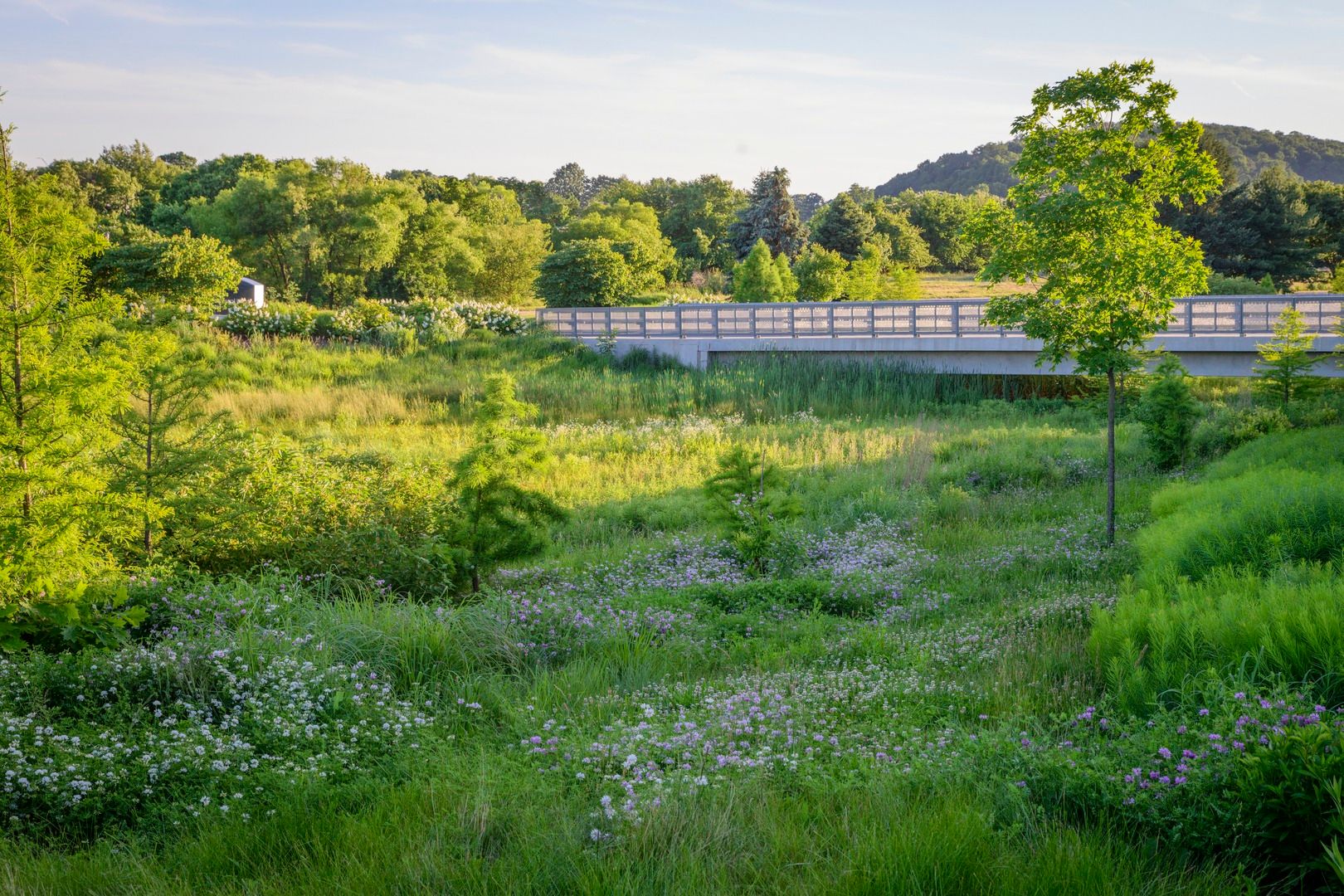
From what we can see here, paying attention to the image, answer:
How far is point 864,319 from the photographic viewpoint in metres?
28.9

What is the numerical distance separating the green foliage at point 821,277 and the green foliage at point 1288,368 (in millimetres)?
26440

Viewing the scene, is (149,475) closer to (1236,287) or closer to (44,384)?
(44,384)

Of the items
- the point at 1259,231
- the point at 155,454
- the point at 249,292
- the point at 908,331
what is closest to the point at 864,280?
the point at 908,331

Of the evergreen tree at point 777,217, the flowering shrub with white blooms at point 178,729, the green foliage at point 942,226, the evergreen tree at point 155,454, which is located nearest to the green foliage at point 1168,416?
the evergreen tree at point 155,454

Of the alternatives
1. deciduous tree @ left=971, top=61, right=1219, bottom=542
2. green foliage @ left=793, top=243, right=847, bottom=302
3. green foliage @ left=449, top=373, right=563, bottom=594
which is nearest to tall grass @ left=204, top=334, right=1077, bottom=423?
deciduous tree @ left=971, top=61, right=1219, bottom=542

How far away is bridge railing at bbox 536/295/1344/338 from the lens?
22969 mm

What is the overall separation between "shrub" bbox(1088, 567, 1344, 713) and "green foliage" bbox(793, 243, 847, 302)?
131 feet

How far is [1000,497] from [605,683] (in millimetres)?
8401

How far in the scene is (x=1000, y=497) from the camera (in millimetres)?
13484

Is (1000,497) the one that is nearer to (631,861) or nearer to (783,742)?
(783,742)

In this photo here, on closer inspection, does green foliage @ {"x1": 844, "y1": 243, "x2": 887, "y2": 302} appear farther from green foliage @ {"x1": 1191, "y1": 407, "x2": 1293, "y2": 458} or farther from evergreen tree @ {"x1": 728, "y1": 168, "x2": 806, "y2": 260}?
green foliage @ {"x1": 1191, "y1": 407, "x2": 1293, "y2": 458}

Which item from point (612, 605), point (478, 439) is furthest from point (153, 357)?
point (612, 605)

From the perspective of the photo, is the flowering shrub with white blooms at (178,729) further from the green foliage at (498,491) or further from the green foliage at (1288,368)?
the green foliage at (1288,368)

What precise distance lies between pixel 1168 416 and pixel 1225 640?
10420 mm
